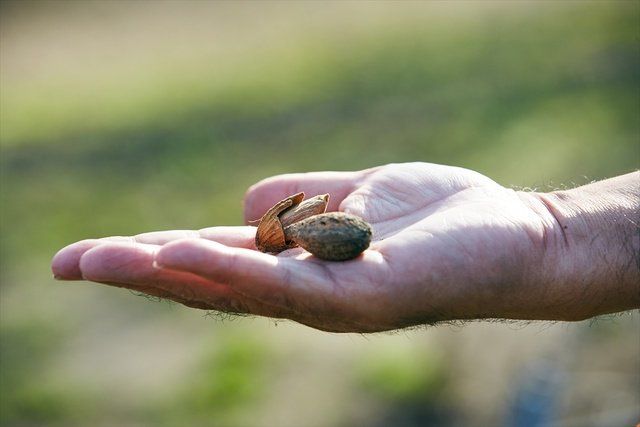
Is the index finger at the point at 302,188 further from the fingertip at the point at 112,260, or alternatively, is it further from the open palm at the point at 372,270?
the fingertip at the point at 112,260

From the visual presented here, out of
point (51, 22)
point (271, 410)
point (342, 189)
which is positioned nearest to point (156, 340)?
point (271, 410)

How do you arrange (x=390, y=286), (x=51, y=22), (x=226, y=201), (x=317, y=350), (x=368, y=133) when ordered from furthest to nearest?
(x=51, y=22)
(x=368, y=133)
(x=226, y=201)
(x=317, y=350)
(x=390, y=286)

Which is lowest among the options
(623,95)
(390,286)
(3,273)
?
(3,273)

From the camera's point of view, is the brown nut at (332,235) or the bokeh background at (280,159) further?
the bokeh background at (280,159)

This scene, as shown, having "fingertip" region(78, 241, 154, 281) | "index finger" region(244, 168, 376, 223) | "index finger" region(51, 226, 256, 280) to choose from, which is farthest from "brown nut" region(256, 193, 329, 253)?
"fingertip" region(78, 241, 154, 281)

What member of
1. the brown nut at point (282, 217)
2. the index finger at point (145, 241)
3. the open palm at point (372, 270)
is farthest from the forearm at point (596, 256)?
the index finger at point (145, 241)

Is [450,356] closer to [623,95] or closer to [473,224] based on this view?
[473,224]

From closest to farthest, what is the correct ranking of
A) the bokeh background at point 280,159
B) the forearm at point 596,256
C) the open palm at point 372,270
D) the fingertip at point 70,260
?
1. the open palm at point 372,270
2. the fingertip at point 70,260
3. the forearm at point 596,256
4. the bokeh background at point 280,159
